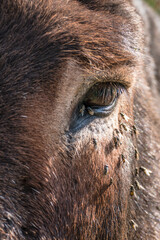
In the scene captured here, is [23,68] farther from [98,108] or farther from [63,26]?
[98,108]

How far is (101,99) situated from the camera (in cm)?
263

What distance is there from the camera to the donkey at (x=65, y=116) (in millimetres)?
2324

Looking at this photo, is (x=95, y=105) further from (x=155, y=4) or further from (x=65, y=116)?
(x=155, y=4)

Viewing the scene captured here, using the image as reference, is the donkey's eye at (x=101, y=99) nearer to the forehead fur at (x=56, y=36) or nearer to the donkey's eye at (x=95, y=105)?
the donkey's eye at (x=95, y=105)

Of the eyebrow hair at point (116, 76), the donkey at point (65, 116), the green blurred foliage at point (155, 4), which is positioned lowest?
the donkey at point (65, 116)

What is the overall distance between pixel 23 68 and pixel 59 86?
0.25 m

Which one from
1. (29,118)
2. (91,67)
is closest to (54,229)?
(29,118)

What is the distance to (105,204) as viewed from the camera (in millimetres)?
2746

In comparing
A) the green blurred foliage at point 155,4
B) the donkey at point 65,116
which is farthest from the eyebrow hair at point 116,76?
the green blurred foliage at point 155,4

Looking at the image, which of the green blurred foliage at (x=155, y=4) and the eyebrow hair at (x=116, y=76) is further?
the green blurred foliage at (x=155, y=4)

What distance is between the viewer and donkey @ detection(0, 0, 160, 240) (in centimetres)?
232

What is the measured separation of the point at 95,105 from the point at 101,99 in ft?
0.19

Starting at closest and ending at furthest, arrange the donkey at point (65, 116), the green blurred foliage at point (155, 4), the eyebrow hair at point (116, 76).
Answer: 1. the donkey at point (65, 116)
2. the eyebrow hair at point (116, 76)
3. the green blurred foliage at point (155, 4)

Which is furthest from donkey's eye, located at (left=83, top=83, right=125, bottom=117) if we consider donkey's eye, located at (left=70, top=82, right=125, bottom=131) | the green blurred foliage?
the green blurred foliage
